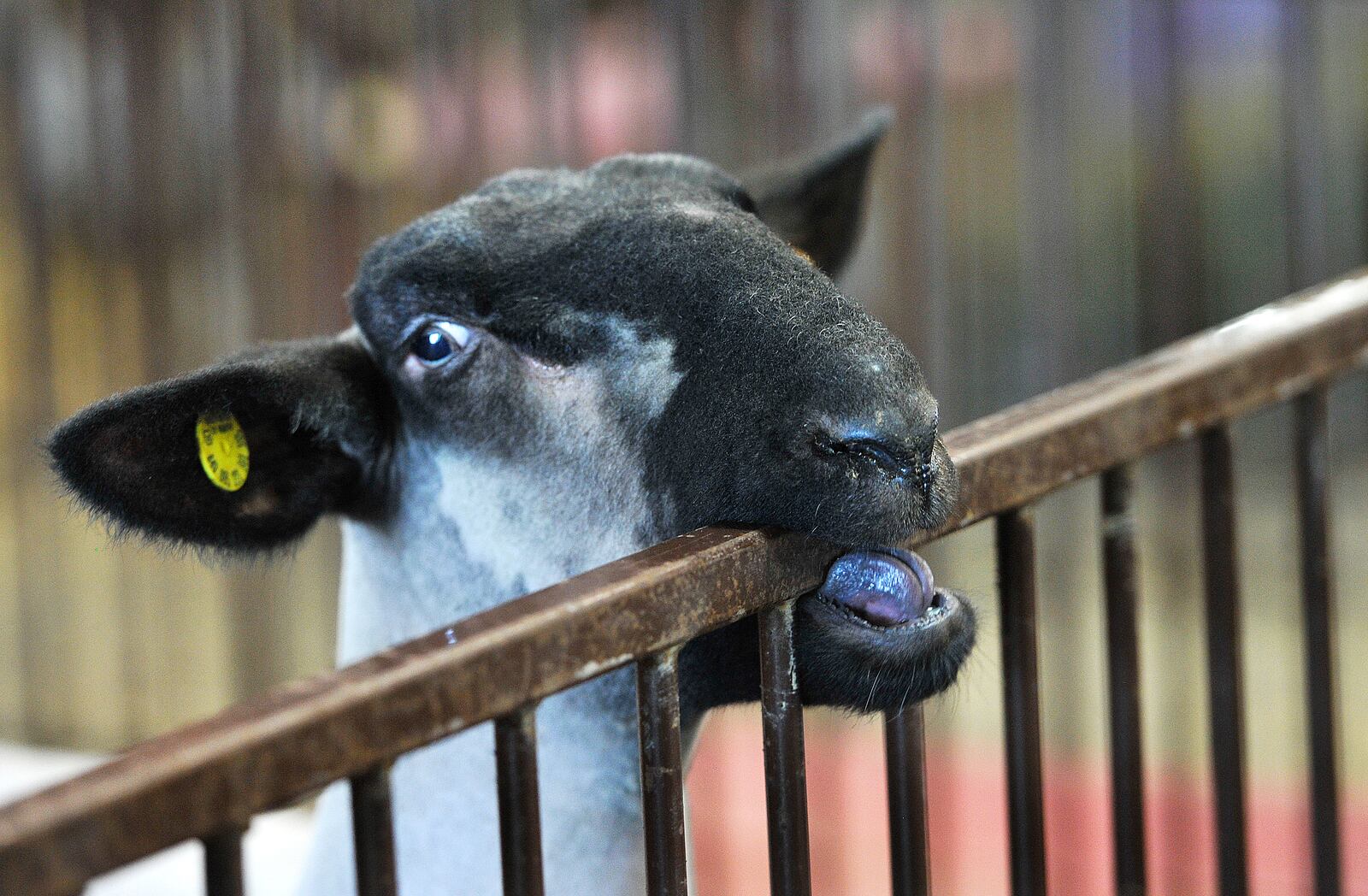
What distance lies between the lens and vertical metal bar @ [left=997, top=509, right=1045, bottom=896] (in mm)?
1204

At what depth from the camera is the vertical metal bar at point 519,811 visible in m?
0.84

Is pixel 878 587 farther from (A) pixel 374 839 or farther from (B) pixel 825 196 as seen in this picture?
(B) pixel 825 196

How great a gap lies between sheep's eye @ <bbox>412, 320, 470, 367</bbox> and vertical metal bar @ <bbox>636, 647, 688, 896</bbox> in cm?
61

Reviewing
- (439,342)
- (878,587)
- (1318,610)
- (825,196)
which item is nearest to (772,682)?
(878,587)

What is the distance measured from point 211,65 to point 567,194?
3166mm

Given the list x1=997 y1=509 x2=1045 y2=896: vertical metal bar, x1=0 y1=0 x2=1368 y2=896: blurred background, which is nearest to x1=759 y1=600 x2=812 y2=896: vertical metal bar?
x1=997 y1=509 x2=1045 y2=896: vertical metal bar

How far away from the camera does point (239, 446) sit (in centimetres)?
138

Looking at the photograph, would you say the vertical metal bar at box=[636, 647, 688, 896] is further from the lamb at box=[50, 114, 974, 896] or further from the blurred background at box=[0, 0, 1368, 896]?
the blurred background at box=[0, 0, 1368, 896]

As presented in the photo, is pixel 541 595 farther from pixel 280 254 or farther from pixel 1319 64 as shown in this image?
pixel 280 254

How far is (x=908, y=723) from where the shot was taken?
45.1 inches

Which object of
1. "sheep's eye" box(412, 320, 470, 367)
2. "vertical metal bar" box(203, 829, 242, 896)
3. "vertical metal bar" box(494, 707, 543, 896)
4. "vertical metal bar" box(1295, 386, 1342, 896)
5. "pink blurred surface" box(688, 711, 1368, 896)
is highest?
"sheep's eye" box(412, 320, 470, 367)

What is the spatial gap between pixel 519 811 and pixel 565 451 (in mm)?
565

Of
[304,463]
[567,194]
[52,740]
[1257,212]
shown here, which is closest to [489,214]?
[567,194]

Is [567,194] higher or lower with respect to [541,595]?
higher
